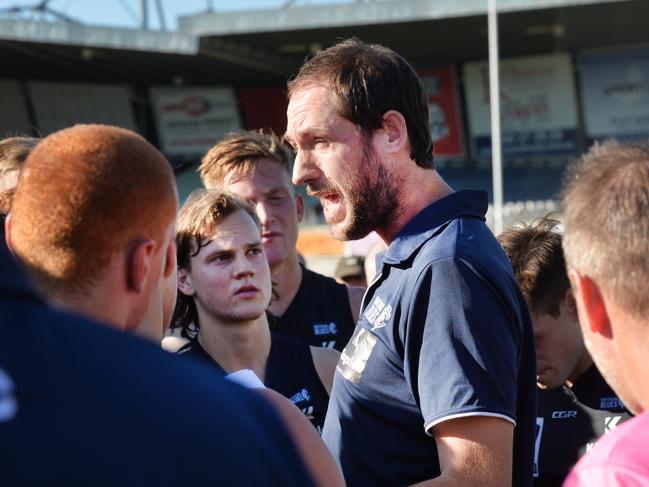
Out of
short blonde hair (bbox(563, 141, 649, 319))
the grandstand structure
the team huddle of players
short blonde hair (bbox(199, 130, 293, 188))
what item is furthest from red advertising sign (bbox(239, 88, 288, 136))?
short blonde hair (bbox(563, 141, 649, 319))

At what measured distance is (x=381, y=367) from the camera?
2.53m

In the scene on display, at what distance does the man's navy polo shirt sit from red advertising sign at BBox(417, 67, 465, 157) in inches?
887

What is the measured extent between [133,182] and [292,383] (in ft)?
6.40

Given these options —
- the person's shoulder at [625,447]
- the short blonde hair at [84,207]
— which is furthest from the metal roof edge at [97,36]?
the person's shoulder at [625,447]

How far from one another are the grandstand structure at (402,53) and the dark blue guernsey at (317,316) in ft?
44.7

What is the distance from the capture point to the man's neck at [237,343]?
146 inches

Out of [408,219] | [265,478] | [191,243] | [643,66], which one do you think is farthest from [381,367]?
[643,66]

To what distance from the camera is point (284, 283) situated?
4676mm

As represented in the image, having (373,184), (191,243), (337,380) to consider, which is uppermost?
(373,184)

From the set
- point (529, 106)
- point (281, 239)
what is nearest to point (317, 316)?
point (281, 239)

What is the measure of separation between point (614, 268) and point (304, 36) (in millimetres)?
21368

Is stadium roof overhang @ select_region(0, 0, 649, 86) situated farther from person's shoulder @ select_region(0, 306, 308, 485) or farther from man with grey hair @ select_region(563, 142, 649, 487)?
person's shoulder @ select_region(0, 306, 308, 485)

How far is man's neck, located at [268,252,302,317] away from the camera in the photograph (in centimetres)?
467

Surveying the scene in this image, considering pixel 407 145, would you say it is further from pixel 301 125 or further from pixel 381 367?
pixel 381 367
